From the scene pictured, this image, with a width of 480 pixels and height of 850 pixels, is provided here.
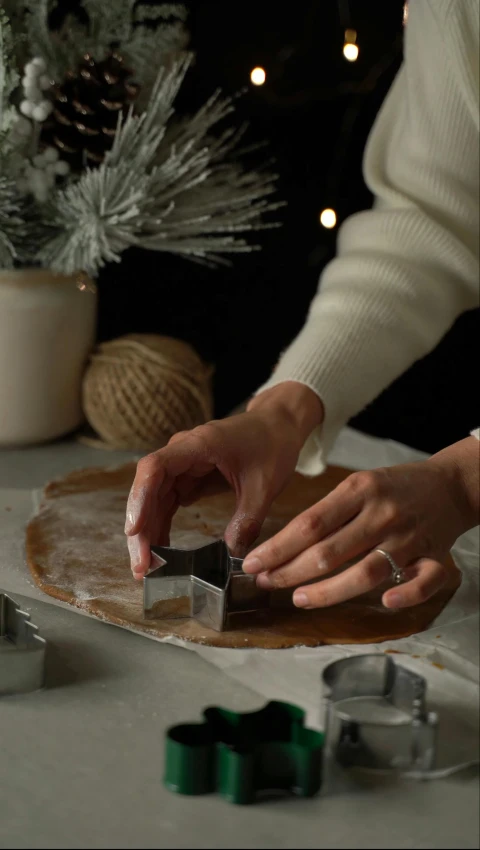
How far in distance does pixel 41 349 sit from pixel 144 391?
123 millimetres

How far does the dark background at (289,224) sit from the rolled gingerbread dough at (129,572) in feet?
0.74

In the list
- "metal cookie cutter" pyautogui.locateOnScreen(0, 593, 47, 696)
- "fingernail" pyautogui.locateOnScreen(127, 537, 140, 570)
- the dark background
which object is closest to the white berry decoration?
the dark background

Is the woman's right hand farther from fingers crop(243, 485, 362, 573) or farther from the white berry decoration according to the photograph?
the white berry decoration

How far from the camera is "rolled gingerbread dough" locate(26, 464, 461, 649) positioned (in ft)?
2.48

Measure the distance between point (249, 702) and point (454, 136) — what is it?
2.04 ft

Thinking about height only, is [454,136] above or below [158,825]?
above

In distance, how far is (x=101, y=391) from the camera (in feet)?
3.79

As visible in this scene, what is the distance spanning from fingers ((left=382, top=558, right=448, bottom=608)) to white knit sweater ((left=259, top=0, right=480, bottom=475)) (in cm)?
29

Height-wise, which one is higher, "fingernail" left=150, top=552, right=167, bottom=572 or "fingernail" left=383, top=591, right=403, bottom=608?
"fingernail" left=383, top=591, right=403, bottom=608

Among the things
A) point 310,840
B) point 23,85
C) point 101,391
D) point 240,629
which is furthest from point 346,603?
point 23,85

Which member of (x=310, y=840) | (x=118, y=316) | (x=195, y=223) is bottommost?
(x=310, y=840)

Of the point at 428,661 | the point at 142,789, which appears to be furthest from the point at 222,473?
the point at 142,789

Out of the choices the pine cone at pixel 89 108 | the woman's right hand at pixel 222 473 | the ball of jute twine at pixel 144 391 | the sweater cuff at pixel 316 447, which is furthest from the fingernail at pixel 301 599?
the pine cone at pixel 89 108

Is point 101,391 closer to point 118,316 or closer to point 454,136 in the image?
point 118,316
